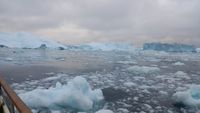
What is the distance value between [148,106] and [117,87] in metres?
3.28

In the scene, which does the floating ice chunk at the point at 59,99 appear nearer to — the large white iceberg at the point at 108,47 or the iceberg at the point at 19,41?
the iceberg at the point at 19,41

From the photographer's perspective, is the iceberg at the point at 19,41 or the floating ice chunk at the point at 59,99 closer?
the floating ice chunk at the point at 59,99

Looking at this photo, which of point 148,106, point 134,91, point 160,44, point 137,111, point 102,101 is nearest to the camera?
point 137,111

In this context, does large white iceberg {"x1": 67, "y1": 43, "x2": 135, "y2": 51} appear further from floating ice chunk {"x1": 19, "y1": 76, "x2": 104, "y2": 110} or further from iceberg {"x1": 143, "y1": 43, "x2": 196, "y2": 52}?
floating ice chunk {"x1": 19, "y1": 76, "x2": 104, "y2": 110}

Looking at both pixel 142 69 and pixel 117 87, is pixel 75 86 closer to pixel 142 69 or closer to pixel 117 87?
pixel 117 87

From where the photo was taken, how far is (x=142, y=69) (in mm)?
17375

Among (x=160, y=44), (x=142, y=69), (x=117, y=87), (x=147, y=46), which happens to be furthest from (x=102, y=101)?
(x=147, y=46)

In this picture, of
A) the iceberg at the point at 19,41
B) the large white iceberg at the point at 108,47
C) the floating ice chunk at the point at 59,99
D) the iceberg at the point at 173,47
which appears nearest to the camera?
the floating ice chunk at the point at 59,99

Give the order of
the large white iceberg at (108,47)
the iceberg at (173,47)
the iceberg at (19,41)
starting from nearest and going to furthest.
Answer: the iceberg at (19,41) < the iceberg at (173,47) < the large white iceberg at (108,47)

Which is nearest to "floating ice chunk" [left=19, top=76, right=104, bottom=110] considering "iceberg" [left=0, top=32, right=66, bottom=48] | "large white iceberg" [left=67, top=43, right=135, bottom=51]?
"iceberg" [left=0, top=32, right=66, bottom=48]

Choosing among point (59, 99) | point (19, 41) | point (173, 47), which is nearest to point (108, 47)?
point (173, 47)

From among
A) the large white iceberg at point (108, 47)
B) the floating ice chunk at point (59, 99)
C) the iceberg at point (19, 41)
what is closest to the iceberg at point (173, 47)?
the large white iceberg at point (108, 47)

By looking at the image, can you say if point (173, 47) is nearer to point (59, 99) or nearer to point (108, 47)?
point (108, 47)

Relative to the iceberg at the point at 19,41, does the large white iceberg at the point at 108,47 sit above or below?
below
